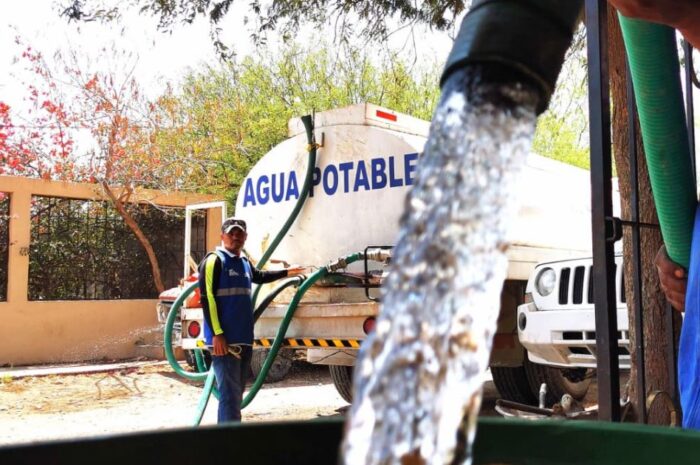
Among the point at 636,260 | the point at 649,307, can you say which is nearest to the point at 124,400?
the point at 649,307

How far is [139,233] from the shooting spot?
42.4 ft

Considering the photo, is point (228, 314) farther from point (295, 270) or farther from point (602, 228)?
point (602, 228)

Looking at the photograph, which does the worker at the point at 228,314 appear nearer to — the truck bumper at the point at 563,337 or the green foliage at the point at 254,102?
the truck bumper at the point at 563,337

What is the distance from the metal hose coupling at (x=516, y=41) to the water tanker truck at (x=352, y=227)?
15.1ft

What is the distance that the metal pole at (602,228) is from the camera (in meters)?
2.59

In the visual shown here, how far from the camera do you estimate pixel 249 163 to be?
52.7ft

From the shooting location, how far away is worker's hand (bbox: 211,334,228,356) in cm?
546

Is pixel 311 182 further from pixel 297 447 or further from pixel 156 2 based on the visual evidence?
pixel 297 447

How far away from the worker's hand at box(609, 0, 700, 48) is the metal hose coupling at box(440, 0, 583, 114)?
0.34 meters

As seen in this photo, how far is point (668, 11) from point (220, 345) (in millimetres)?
4543

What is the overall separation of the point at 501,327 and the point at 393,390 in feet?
18.2

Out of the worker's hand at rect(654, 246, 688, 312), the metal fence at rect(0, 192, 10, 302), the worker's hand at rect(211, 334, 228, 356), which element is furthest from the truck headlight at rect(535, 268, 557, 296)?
the metal fence at rect(0, 192, 10, 302)

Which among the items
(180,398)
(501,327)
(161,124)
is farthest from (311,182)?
(161,124)

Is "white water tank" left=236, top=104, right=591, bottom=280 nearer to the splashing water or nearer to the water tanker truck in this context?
the water tanker truck
